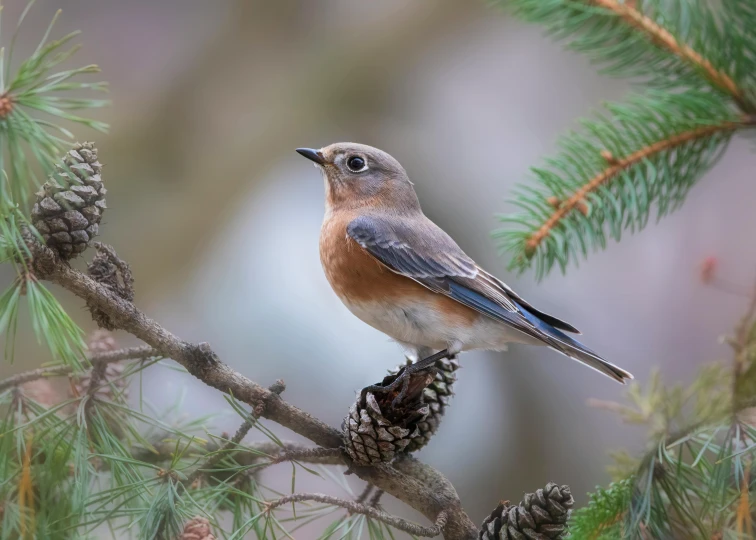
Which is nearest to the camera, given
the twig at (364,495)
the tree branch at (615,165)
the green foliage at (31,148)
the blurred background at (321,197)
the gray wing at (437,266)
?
the green foliage at (31,148)

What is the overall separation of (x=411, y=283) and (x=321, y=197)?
1165mm

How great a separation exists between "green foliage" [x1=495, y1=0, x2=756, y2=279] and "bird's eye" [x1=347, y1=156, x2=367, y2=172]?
475 millimetres

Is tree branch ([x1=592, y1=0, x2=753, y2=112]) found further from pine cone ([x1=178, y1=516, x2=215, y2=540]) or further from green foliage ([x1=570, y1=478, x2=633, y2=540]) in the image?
pine cone ([x1=178, y1=516, x2=215, y2=540])

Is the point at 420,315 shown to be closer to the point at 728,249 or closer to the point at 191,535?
the point at 191,535

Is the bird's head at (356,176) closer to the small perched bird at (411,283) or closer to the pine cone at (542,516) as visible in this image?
the small perched bird at (411,283)

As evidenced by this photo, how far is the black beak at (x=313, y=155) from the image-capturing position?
5.66 ft

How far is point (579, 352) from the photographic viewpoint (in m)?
1.54

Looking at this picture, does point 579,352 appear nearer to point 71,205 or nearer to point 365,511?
point 365,511

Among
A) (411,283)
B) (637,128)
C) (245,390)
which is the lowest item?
(245,390)

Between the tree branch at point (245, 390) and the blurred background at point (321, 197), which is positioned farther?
the blurred background at point (321, 197)

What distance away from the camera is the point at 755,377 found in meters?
1.07

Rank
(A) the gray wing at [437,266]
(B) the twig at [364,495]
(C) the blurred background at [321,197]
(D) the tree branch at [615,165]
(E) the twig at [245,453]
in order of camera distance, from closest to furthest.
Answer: (E) the twig at [245,453], (B) the twig at [364,495], (D) the tree branch at [615,165], (A) the gray wing at [437,266], (C) the blurred background at [321,197]

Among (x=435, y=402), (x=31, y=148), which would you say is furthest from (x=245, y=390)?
(x=31, y=148)

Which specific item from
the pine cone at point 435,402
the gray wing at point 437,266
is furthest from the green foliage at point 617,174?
the pine cone at point 435,402
